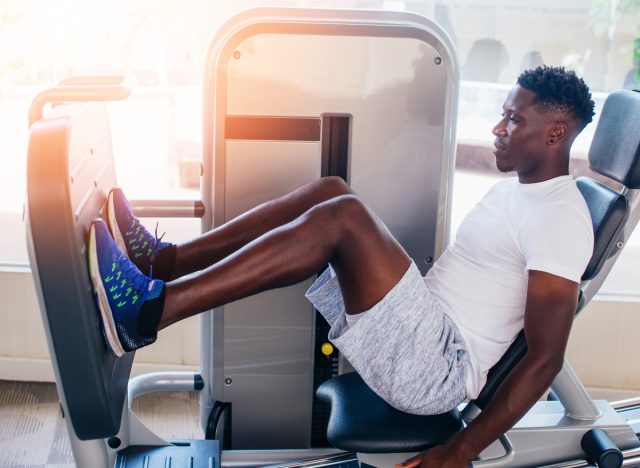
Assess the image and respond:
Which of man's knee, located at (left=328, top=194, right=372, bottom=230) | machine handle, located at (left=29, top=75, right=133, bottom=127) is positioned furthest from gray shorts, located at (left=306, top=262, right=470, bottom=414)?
machine handle, located at (left=29, top=75, right=133, bottom=127)

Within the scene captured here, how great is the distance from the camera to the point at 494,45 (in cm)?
254

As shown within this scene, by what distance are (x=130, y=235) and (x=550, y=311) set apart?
0.89m

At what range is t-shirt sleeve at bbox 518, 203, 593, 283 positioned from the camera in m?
1.51

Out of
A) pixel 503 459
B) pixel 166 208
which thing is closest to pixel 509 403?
pixel 503 459

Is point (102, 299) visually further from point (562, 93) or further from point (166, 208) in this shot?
point (562, 93)

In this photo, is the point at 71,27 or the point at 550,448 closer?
the point at 550,448

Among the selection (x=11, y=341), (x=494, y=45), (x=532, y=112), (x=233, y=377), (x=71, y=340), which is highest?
(x=494, y=45)

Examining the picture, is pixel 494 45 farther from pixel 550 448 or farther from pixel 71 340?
pixel 71 340

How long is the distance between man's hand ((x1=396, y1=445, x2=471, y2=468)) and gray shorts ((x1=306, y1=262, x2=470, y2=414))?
0.29ft

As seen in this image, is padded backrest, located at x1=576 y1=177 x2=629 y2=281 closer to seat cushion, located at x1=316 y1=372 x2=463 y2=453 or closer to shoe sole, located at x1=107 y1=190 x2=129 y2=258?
seat cushion, located at x1=316 y1=372 x2=463 y2=453

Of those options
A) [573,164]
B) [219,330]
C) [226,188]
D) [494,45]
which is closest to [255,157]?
[226,188]

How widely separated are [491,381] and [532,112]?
1.93ft

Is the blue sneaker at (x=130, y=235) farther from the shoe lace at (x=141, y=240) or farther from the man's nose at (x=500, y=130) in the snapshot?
the man's nose at (x=500, y=130)

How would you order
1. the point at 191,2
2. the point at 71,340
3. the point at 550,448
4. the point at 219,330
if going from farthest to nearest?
1. the point at 191,2
2. the point at 219,330
3. the point at 550,448
4. the point at 71,340
